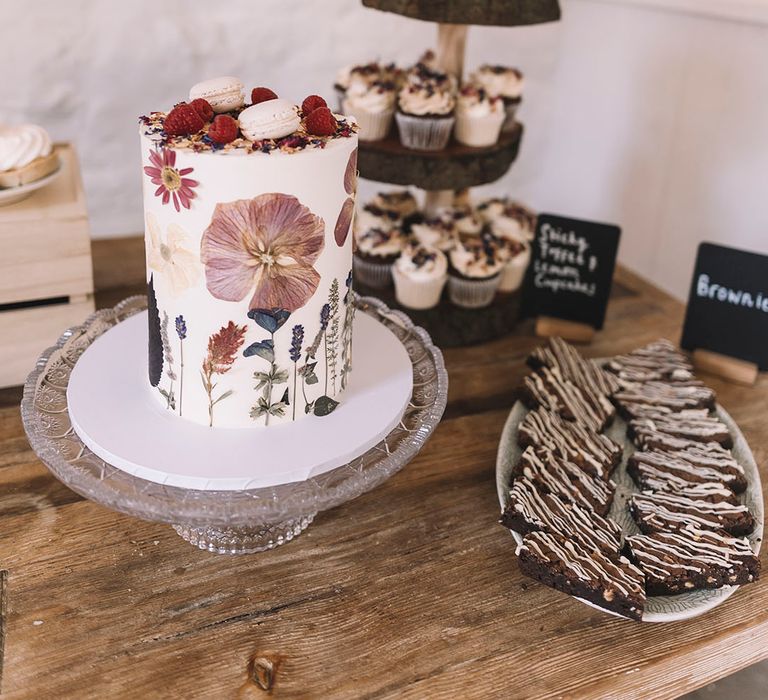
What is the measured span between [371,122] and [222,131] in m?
0.58

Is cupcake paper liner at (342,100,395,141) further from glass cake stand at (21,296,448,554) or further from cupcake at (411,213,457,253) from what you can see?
glass cake stand at (21,296,448,554)

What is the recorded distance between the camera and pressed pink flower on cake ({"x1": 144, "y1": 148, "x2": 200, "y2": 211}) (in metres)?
0.74

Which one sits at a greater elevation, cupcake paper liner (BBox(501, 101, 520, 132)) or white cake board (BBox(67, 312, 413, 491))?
cupcake paper liner (BBox(501, 101, 520, 132))

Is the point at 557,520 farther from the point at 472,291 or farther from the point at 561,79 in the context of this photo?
the point at 561,79

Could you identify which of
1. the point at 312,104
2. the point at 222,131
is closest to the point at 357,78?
the point at 312,104

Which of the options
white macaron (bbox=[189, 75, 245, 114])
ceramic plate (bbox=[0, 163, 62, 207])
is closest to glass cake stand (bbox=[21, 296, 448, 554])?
ceramic plate (bbox=[0, 163, 62, 207])

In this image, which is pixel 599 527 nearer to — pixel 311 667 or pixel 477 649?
pixel 477 649

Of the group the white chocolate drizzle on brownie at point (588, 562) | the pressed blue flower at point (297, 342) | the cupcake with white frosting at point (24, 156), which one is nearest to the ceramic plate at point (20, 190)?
the cupcake with white frosting at point (24, 156)

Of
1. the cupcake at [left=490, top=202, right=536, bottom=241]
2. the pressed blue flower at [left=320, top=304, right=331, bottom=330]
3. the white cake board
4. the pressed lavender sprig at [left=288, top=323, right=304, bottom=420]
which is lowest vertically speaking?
the white cake board

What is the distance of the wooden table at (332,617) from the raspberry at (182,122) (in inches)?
18.4

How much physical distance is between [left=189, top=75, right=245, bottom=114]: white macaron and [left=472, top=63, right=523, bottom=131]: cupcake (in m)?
0.63

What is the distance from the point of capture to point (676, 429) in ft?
3.63

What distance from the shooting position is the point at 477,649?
82cm

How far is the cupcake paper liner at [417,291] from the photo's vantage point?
130 cm
